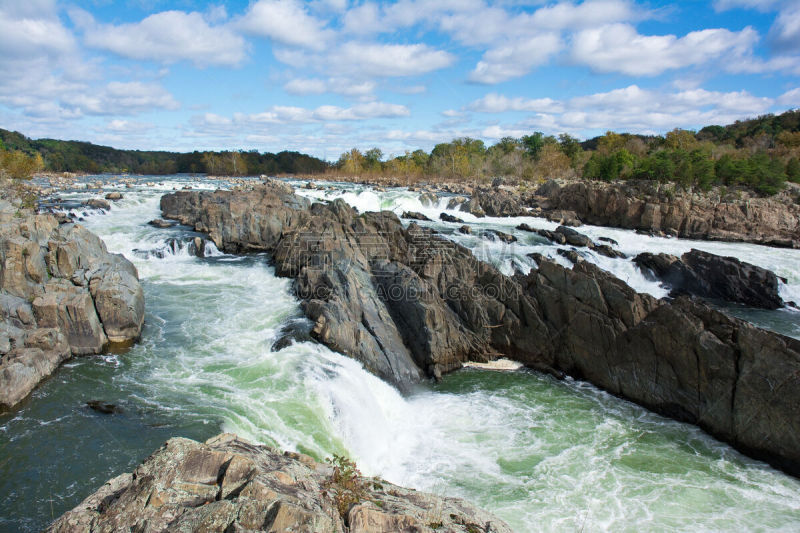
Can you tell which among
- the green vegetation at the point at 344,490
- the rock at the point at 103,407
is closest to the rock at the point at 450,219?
the rock at the point at 103,407

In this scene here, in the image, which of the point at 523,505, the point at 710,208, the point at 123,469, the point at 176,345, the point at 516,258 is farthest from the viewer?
the point at 710,208

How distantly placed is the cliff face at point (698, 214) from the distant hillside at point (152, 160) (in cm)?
9446

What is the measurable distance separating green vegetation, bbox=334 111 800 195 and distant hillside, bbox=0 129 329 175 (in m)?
15.2

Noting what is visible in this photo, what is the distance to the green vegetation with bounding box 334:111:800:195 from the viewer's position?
144 feet

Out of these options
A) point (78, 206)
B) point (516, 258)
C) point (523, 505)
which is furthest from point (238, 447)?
point (78, 206)

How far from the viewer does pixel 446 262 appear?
60.2 feet

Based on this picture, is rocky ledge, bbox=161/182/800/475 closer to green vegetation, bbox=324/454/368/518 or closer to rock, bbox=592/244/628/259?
green vegetation, bbox=324/454/368/518

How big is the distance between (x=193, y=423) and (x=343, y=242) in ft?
38.0

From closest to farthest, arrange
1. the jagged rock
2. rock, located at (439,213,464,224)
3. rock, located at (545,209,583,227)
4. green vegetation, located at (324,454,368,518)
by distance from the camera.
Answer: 1. green vegetation, located at (324,454,368,518)
2. the jagged rock
3. rock, located at (545,209,583,227)
4. rock, located at (439,213,464,224)

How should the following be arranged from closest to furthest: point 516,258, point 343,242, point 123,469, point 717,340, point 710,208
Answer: point 123,469 < point 717,340 < point 343,242 < point 516,258 < point 710,208

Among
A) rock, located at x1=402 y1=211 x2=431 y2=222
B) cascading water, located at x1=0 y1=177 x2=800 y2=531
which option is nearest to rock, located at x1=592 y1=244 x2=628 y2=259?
rock, located at x1=402 y1=211 x2=431 y2=222

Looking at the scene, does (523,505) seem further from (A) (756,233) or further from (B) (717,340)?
(A) (756,233)

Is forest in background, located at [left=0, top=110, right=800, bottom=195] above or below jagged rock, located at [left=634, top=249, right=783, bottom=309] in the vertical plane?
above

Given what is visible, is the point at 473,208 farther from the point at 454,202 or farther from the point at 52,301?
the point at 52,301
